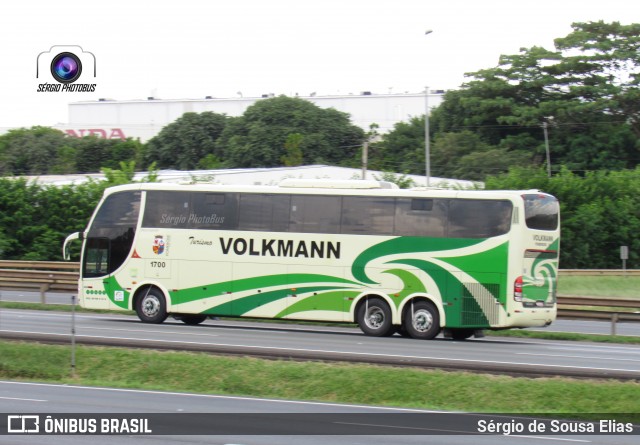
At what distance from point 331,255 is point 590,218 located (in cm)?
2888

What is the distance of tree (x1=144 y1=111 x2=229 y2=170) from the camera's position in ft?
247

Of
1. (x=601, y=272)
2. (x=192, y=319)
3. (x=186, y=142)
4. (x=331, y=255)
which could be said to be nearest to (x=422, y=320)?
(x=331, y=255)

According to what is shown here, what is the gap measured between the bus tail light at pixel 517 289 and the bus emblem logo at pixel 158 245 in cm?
896

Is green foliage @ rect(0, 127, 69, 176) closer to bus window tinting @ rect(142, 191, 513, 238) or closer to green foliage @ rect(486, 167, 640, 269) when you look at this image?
green foliage @ rect(486, 167, 640, 269)

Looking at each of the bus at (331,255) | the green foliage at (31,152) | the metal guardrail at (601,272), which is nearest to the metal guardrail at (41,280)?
the bus at (331,255)

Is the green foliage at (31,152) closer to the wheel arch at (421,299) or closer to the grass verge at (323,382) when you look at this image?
the wheel arch at (421,299)

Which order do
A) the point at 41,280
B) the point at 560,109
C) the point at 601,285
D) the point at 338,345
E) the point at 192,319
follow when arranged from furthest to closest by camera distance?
the point at 560,109 < the point at 601,285 < the point at 41,280 < the point at 192,319 < the point at 338,345

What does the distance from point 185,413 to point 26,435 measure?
223 cm

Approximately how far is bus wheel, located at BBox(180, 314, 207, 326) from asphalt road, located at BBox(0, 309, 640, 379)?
25 centimetres

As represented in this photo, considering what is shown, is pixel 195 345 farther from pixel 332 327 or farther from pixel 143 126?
pixel 143 126

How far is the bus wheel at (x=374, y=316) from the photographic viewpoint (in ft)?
71.3

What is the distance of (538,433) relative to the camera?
10.8 m

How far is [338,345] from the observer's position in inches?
764

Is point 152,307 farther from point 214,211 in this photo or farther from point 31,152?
point 31,152
